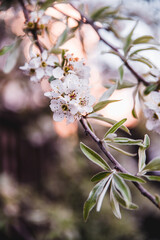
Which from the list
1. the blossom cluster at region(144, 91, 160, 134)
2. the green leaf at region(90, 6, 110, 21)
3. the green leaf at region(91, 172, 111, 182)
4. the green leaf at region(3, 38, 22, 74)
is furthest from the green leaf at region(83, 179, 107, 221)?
the green leaf at region(90, 6, 110, 21)

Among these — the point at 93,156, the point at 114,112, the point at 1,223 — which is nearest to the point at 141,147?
the point at 93,156

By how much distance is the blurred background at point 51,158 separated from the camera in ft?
4.64

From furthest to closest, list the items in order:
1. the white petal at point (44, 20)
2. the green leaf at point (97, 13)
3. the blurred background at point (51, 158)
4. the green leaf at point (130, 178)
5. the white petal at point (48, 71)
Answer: the blurred background at point (51, 158), the green leaf at point (97, 13), the white petal at point (44, 20), the white petal at point (48, 71), the green leaf at point (130, 178)

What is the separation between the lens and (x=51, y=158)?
342cm

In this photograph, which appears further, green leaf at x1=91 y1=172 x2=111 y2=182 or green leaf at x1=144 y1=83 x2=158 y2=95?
green leaf at x1=144 y1=83 x2=158 y2=95

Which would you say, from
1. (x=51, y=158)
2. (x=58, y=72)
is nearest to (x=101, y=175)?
(x=58, y=72)

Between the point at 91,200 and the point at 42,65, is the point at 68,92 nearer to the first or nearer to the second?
the point at 42,65

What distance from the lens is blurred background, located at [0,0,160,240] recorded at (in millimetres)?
1415

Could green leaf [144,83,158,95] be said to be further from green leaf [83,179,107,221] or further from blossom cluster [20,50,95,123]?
green leaf [83,179,107,221]

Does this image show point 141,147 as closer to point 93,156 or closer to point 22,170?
point 93,156

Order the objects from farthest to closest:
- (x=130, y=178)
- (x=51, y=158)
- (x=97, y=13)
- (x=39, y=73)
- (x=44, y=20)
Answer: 1. (x=51, y=158)
2. (x=97, y=13)
3. (x=44, y=20)
4. (x=39, y=73)
5. (x=130, y=178)

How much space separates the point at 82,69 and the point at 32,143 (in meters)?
2.85

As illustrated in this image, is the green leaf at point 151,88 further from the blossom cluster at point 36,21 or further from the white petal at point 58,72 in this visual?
the blossom cluster at point 36,21

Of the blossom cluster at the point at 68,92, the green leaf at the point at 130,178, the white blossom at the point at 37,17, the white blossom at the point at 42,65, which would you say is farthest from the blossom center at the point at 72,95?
the white blossom at the point at 37,17
